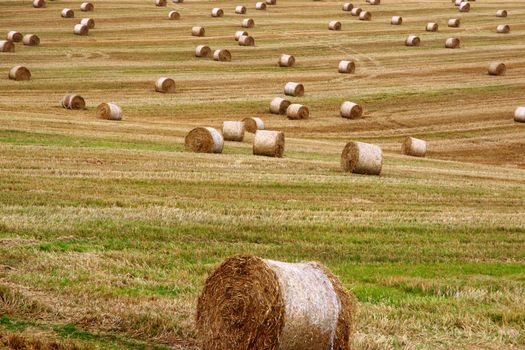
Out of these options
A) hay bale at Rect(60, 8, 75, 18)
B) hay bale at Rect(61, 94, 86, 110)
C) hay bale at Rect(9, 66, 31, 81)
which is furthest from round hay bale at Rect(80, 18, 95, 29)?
hay bale at Rect(61, 94, 86, 110)

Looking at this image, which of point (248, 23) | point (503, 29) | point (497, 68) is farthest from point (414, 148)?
point (503, 29)

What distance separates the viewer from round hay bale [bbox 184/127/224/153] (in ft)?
99.9

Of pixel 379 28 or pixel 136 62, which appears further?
pixel 379 28

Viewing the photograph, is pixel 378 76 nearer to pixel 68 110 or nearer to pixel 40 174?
pixel 68 110

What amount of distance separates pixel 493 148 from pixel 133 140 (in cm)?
1590

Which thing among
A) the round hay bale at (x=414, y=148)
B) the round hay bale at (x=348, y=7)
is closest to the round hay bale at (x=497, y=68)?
the round hay bale at (x=414, y=148)

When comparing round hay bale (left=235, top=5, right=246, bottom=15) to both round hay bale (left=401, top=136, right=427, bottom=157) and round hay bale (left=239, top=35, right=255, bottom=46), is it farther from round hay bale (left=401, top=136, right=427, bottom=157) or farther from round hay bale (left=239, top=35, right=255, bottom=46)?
round hay bale (left=401, top=136, right=427, bottom=157)

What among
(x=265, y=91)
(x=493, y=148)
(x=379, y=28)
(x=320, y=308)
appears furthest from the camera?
(x=379, y=28)

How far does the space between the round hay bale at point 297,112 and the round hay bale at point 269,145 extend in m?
12.1

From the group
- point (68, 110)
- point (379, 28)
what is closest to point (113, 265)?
point (68, 110)

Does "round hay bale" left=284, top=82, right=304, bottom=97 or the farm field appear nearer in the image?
the farm field

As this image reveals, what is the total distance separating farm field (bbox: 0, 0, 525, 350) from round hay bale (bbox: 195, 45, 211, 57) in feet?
2.58

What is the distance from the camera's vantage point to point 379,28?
6838cm

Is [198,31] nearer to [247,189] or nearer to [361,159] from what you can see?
[361,159]
